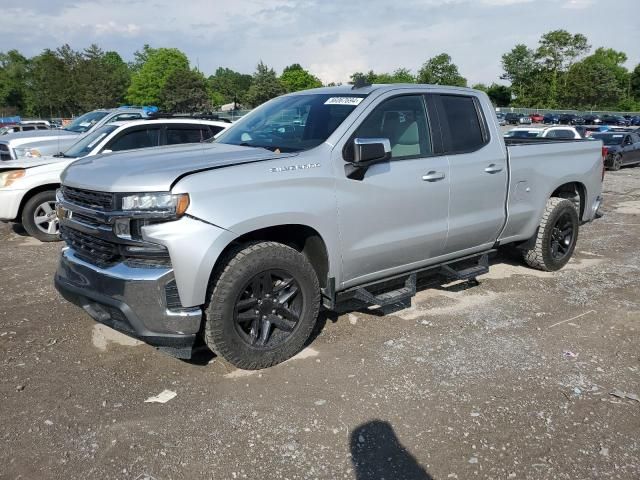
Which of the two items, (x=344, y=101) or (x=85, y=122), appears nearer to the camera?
(x=344, y=101)

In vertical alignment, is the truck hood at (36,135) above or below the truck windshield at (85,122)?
below

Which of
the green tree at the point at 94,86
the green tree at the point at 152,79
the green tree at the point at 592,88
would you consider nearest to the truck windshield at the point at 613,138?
the green tree at the point at 94,86

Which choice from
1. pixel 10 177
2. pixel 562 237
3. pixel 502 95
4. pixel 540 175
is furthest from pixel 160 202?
pixel 502 95

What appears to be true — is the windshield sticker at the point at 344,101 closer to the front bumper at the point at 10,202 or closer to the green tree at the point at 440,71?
the front bumper at the point at 10,202

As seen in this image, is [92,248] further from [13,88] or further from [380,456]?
[13,88]

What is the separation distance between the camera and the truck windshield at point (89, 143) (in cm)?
793

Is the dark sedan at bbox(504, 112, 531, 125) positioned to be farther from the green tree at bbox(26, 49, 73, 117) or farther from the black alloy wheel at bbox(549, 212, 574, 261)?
the black alloy wheel at bbox(549, 212, 574, 261)

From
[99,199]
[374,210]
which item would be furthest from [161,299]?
[374,210]

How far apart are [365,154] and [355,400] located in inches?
65.6

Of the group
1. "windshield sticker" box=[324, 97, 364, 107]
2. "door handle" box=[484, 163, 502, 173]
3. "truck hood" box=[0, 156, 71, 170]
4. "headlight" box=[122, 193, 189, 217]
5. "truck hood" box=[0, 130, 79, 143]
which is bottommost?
"truck hood" box=[0, 156, 71, 170]

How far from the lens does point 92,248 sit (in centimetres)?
362

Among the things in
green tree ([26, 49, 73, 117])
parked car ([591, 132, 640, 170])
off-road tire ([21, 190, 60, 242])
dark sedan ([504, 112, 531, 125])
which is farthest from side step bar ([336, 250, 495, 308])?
green tree ([26, 49, 73, 117])

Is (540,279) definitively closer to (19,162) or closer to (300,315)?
(300,315)

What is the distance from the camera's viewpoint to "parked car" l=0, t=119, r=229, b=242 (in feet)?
24.9
